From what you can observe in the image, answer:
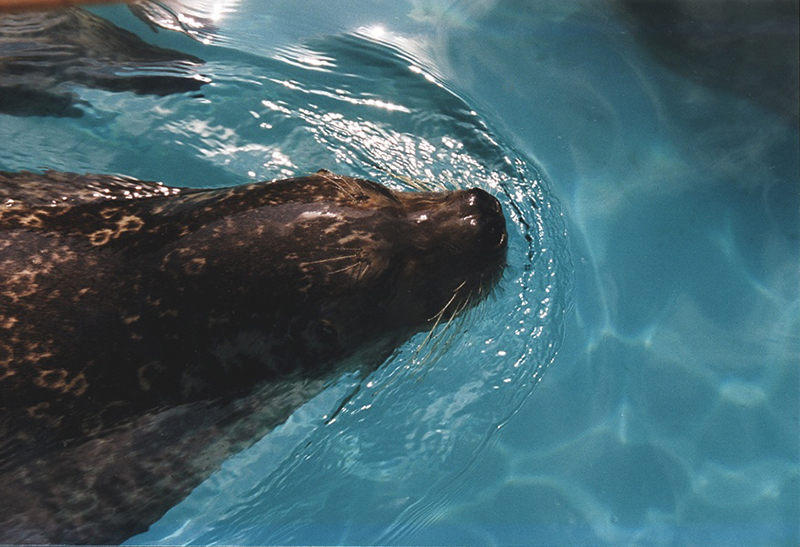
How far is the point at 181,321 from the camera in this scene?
3.14 m

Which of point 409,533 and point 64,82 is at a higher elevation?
point 64,82

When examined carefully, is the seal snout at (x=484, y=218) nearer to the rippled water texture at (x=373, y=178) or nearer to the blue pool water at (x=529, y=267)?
the rippled water texture at (x=373, y=178)

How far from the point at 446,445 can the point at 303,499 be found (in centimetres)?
84

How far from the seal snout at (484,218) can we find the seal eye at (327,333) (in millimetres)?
733

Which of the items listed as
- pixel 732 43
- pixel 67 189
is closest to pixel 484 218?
pixel 67 189

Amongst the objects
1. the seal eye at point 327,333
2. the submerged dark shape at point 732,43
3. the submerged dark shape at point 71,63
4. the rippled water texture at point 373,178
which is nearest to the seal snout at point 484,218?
the rippled water texture at point 373,178

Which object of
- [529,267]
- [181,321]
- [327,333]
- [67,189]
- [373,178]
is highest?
[373,178]

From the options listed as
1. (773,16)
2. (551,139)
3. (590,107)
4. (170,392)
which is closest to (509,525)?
(170,392)

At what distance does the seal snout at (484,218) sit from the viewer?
3.42 metres

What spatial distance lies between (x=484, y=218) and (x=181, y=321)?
133 cm

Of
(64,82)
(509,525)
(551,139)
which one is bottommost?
(509,525)

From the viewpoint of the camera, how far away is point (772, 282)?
527 centimetres

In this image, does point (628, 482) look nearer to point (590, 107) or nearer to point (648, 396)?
point (648, 396)

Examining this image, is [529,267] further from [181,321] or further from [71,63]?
[71,63]
